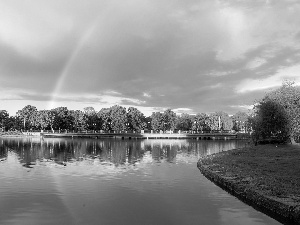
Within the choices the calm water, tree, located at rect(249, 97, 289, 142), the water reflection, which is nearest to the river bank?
the calm water

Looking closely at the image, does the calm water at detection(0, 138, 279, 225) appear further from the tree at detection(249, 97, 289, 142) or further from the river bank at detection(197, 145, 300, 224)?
the tree at detection(249, 97, 289, 142)

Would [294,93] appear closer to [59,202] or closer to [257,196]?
[257,196]

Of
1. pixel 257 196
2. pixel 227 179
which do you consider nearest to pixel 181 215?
pixel 257 196

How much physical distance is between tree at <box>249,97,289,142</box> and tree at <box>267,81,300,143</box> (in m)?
1.09

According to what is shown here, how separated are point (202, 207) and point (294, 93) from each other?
6952cm

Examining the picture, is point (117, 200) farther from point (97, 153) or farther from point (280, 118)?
point (280, 118)

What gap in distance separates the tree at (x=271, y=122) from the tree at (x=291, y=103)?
1095mm

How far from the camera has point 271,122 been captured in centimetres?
8394

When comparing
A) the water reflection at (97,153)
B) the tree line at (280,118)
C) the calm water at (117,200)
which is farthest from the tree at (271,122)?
the calm water at (117,200)

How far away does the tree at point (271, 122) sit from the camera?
82.8 m

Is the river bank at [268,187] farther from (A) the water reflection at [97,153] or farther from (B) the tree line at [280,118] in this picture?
(B) the tree line at [280,118]

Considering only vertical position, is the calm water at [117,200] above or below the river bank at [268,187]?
below

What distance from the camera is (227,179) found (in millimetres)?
35094

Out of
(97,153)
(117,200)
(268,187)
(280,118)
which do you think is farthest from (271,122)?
(117,200)
